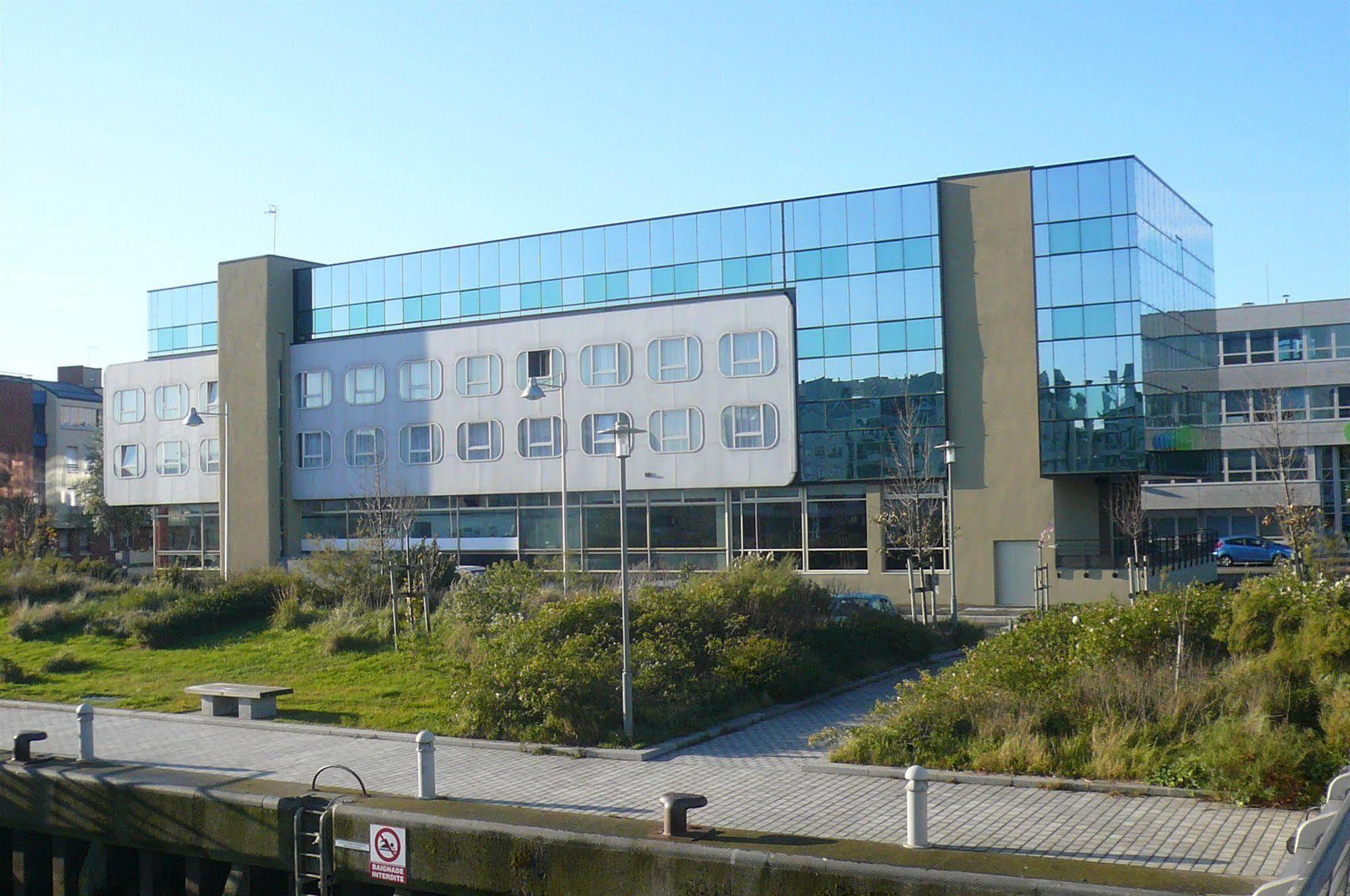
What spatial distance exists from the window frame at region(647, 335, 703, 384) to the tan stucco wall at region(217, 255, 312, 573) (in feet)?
56.5

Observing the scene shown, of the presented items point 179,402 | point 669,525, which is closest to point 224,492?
point 179,402

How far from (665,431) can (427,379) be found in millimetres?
10593

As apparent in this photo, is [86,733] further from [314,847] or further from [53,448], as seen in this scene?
[53,448]

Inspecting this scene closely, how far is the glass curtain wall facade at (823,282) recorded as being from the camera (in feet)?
136

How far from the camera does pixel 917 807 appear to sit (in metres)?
10.6

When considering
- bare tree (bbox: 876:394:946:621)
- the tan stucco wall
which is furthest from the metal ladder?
the tan stucco wall

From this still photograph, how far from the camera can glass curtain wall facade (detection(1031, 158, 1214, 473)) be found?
3853 cm

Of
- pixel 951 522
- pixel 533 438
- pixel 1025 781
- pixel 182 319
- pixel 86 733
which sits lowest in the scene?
pixel 1025 781

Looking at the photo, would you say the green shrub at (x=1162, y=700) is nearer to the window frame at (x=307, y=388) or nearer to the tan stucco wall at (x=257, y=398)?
the window frame at (x=307, y=388)

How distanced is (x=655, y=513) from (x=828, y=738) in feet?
98.2

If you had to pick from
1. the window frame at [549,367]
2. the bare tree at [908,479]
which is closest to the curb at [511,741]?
the bare tree at [908,479]

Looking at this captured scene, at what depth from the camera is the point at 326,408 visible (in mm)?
52188

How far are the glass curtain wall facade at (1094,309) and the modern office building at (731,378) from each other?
0.24 feet

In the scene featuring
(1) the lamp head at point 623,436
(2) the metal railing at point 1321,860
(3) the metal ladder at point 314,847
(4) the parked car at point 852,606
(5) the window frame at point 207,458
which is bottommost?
(3) the metal ladder at point 314,847
